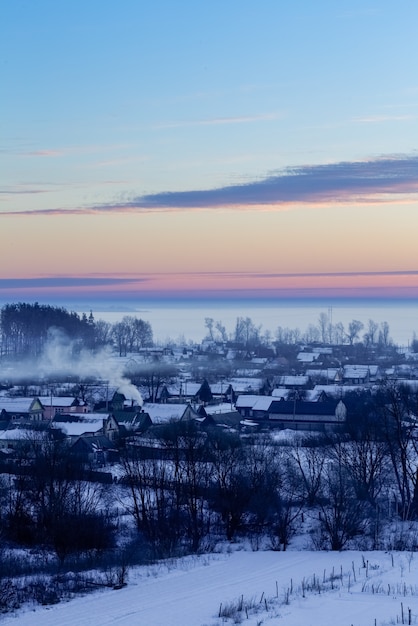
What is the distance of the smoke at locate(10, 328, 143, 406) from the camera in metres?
55.3

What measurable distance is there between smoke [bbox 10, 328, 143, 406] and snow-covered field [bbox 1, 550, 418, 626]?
32827mm

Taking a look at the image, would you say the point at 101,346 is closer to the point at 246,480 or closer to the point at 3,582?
the point at 246,480

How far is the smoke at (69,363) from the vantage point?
2179 inches

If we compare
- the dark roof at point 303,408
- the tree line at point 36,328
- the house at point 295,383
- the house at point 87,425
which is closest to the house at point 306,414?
the dark roof at point 303,408

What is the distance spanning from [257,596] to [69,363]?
51.9 meters

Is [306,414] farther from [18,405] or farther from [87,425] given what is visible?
[18,405]

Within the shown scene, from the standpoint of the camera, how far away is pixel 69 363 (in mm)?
63469

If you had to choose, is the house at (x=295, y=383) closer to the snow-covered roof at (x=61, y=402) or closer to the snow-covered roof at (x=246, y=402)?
the snow-covered roof at (x=246, y=402)

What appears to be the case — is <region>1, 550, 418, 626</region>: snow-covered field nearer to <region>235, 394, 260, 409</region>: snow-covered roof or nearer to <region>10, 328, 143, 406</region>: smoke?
<region>235, 394, 260, 409</region>: snow-covered roof

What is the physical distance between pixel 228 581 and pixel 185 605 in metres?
2.03

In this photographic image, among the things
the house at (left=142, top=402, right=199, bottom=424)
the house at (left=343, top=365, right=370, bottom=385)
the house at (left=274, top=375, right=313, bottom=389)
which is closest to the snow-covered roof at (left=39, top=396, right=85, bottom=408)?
the house at (left=142, top=402, right=199, bottom=424)

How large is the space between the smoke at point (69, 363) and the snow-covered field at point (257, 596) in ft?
108

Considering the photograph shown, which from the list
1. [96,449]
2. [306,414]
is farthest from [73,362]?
[96,449]

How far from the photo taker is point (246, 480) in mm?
21078
